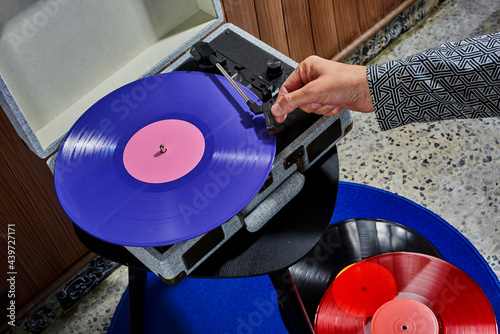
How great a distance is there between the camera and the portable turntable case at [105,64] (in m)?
1.04

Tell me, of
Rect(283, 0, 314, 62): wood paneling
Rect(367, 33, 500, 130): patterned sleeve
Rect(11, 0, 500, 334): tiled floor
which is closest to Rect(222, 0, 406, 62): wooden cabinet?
Rect(283, 0, 314, 62): wood paneling

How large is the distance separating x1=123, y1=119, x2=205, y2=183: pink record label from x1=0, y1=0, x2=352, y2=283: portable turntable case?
124mm

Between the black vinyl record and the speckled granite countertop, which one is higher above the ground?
the black vinyl record

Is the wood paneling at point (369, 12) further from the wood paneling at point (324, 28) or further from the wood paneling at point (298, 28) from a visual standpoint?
the wood paneling at point (298, 28)

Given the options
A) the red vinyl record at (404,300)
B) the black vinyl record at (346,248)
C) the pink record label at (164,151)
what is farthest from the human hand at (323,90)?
the black vinyl record at (346,248)

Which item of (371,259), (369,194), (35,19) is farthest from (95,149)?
(369,194)

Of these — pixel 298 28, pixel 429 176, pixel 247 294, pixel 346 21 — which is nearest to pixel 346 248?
pixel 247 294

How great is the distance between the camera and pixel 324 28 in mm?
1909

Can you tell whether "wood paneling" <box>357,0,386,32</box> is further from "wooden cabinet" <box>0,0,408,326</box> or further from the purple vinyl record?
the purple vinyl record

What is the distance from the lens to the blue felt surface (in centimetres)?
153

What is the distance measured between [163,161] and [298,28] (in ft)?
3.16

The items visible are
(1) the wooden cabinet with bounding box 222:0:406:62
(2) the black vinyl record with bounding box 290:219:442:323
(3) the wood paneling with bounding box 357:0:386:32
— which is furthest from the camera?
(3) the wood paneling with bounding box 357:0:386:32

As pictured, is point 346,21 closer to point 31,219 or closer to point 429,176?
point 429,176

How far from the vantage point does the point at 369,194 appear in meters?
1.75
